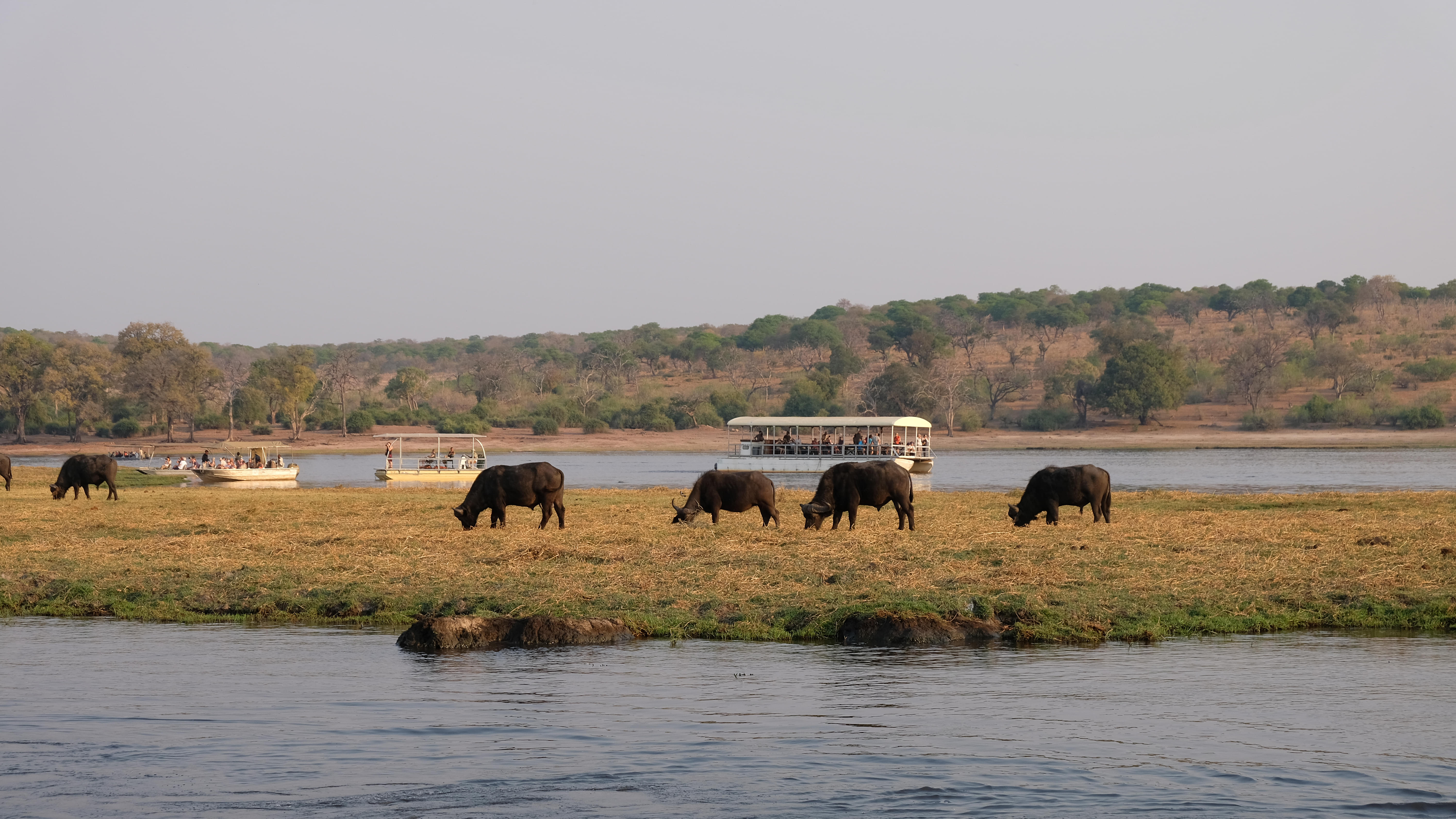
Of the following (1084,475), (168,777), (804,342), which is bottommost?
(168,777)

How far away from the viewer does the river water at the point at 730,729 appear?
814 centimetres

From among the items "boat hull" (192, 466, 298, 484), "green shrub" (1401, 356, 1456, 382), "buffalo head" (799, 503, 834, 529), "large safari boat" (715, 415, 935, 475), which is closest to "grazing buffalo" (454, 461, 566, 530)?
"buffalo head" (799, 503, 834, 529)

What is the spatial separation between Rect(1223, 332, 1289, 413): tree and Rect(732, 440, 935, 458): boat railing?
4741cm

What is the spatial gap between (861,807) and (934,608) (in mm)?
6162

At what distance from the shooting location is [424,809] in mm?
7984

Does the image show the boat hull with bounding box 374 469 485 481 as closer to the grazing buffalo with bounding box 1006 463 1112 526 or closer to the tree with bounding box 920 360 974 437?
the grazing buffalo with bounding box 1006 463 1112 526

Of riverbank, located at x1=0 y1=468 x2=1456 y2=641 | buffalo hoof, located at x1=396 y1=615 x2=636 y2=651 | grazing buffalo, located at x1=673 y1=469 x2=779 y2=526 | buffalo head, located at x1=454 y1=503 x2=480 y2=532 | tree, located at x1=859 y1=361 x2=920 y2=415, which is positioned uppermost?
tree, located at x1=859 y1=361 x2=920 y2=415

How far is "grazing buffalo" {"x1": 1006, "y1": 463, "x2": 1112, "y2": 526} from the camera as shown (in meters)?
23.1

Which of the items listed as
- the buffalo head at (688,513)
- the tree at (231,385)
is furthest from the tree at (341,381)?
the buffalo head at (688,513)

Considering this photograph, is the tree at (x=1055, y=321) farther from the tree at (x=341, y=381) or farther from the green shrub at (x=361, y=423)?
the green shrub at (x=361, y=423)

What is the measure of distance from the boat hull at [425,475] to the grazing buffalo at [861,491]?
2802 centimetres

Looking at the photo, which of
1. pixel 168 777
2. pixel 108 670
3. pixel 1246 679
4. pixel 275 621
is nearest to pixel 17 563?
pixel 275 621

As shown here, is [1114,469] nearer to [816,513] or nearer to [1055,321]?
[816,513]

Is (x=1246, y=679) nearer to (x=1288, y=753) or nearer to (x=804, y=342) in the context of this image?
(x=1288, y=753)
